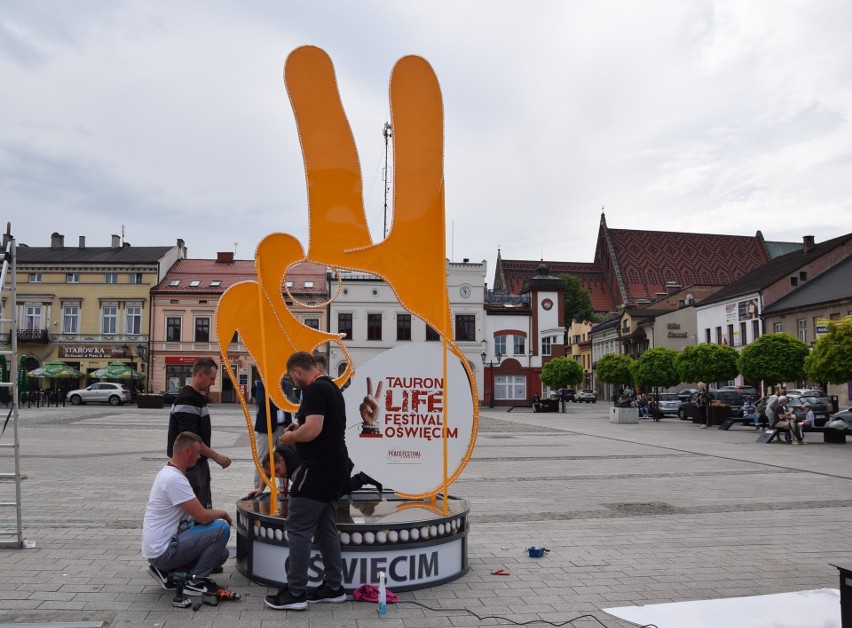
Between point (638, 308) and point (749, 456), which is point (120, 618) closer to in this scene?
point (749, 456)

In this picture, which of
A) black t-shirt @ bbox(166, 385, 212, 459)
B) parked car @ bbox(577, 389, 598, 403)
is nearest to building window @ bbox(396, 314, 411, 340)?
parked car @ bbox(577, 389, 598, 403)

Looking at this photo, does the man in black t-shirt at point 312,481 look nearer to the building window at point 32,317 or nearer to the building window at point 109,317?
the building window at point 109,317

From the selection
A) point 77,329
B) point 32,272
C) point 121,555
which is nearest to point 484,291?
point 77,329

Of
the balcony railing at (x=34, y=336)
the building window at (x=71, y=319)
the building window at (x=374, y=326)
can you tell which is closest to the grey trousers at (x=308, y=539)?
the building window at (x=374, y=326)

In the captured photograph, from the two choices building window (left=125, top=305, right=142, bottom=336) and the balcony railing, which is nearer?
the balcony railing

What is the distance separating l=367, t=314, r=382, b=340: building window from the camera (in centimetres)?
4981

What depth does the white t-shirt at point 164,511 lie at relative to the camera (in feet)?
19.1

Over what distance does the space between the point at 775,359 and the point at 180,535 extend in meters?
29.0

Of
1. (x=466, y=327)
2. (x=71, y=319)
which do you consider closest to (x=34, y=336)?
(x=71, y=319)

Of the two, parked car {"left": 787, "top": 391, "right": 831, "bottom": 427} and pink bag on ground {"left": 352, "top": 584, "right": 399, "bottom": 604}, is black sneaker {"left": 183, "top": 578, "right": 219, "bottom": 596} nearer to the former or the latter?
pink bag on ground {"left": 352, "top": 584, "right": 399, "bottom": 604}

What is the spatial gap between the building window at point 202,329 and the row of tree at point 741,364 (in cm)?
2327

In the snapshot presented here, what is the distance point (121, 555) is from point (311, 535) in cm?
265

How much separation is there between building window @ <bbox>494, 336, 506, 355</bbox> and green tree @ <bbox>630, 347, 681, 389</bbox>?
13.4 meters

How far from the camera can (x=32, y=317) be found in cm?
5222
